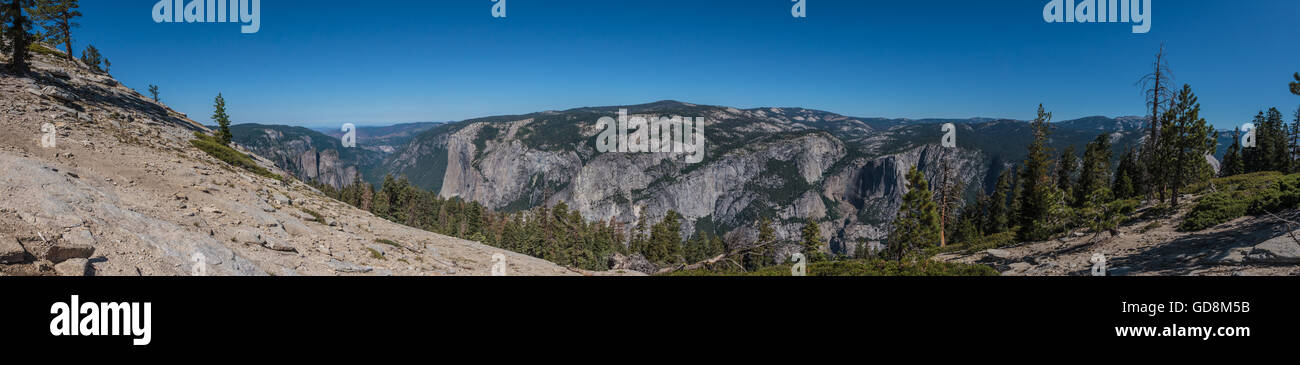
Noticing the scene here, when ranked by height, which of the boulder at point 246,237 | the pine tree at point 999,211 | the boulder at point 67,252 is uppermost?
the boulder at point 67,252

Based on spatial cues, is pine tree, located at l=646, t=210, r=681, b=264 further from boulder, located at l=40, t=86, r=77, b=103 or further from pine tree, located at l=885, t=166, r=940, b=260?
boulder, located at l=40, t=86, r=77, b=103

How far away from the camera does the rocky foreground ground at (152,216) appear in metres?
8.52

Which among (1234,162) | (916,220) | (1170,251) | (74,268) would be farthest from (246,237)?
(1234,162)

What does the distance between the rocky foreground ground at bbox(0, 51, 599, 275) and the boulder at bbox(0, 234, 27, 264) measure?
0.06ft

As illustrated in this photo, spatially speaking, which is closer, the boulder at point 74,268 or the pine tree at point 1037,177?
the boulder at point 74,268

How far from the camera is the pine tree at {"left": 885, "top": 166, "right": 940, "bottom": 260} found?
80.8 feet

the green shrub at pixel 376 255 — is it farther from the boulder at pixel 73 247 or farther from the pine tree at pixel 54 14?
the pine tree at pixel 54 14

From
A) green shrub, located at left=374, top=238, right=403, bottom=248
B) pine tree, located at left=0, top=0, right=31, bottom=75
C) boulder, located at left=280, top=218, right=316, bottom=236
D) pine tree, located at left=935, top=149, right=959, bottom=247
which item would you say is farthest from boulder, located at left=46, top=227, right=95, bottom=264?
pine tree, located at left=935, top=149, right=959, bottom=247

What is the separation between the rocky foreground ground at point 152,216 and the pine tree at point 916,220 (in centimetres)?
1870

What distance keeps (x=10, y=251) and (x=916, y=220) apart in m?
31.2

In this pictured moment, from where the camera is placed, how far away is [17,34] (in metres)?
26.5

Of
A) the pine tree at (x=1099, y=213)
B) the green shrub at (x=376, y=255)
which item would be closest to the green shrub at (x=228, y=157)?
the green shrub at (x=376, y=255)
